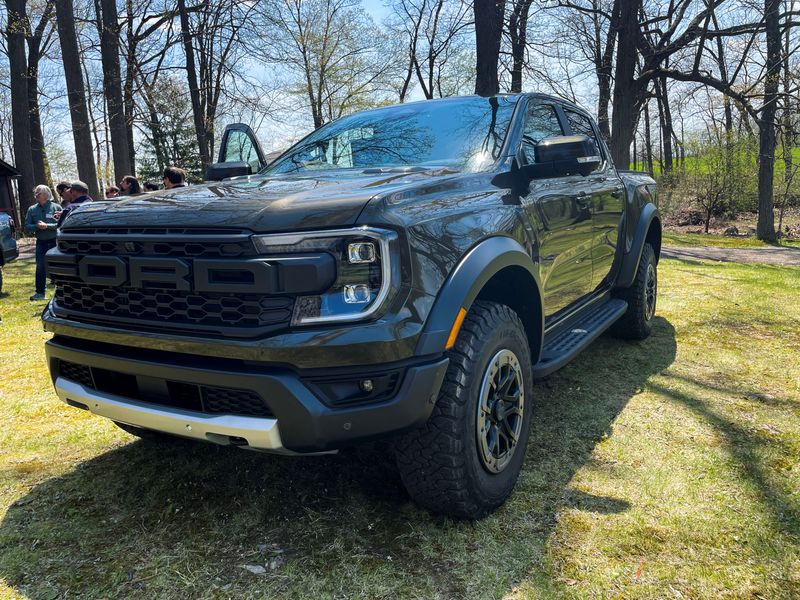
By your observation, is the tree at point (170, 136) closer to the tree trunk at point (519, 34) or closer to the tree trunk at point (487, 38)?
the tree trunk at point (519, 34)

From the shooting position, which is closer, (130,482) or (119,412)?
(119,412)

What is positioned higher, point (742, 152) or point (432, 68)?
point (432, 68)

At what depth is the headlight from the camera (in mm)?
1972

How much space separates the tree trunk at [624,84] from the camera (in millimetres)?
12842

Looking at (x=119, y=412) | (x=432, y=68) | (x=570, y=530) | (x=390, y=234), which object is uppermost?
(x=432, y=68)

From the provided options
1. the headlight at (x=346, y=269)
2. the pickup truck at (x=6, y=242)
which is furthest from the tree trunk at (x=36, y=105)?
the headlight at (x=346, y=269)

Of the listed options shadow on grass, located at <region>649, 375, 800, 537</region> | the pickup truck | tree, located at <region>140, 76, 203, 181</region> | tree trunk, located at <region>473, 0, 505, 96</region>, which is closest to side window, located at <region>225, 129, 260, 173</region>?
shadow on grass, located at <region>649, 375, 800, 537</region>

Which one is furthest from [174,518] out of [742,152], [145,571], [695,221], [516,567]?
[695,221]

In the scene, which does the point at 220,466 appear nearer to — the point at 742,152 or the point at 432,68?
the point at 742,152

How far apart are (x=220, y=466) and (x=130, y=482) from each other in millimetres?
421

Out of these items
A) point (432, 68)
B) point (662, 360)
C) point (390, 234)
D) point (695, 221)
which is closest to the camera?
point (390, 234)

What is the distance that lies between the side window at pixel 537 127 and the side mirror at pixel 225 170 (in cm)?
173

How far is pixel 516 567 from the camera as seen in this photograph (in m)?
2.20

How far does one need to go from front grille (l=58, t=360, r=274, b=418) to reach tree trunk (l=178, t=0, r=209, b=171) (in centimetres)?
1468
